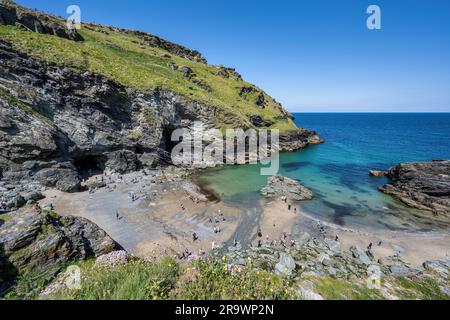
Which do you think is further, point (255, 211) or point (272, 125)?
point (272, 125)

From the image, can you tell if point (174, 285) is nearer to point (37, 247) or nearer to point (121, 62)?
point (37, 247)

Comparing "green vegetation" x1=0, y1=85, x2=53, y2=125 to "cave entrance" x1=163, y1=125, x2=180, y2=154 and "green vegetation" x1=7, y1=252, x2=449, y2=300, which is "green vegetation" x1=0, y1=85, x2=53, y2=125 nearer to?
"cave entrance" x1=163, y1=125, x2=180, y2=154

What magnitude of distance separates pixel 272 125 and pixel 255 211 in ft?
177

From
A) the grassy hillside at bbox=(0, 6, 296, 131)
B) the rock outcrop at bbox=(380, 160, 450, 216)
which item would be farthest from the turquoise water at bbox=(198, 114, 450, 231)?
the grassy hillside at bbox=(0, 6, 296, 131)

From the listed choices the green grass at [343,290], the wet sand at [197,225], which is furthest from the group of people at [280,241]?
the green grass at [343,290]

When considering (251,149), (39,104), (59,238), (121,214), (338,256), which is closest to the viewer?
(59,238)

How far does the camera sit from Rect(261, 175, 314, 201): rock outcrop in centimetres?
3422

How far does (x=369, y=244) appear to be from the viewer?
2272 centimetres

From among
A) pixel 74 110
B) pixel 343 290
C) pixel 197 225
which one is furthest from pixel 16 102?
pixel 343 290

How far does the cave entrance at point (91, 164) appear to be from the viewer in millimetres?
36594

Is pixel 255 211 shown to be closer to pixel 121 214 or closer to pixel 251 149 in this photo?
pixel 121 214

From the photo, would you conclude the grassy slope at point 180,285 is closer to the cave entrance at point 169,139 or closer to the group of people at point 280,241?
the group of people at point 280,241

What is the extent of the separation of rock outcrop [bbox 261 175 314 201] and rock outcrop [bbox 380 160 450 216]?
16.0 meters
